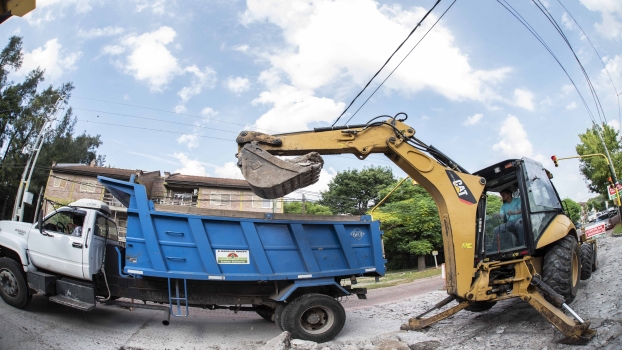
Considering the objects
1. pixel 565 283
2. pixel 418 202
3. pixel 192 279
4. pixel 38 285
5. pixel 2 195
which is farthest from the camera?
pixel 2 195

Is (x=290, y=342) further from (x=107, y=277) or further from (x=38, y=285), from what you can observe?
(x=38, y=285)

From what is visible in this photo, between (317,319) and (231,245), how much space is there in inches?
75.5

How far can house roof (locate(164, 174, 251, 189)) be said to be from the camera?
29875mm

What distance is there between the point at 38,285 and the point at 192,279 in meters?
2.86

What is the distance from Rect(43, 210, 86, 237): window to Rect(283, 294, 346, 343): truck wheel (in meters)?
3.99

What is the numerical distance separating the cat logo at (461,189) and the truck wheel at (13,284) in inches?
299

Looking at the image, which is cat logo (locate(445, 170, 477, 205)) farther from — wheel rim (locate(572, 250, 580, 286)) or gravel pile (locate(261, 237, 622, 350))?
gravel pile (locate(261, 237, 622, 350))

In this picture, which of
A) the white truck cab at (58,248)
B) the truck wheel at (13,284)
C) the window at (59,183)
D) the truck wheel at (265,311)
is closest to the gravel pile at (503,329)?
the truck wheel at (265,311)

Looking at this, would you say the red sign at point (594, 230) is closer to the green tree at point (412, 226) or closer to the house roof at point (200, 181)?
the green tree at point (412, 226)

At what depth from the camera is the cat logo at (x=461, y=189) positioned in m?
5.95

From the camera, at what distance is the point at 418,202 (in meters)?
27.3

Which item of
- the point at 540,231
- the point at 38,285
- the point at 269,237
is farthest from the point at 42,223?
the point at 540,231

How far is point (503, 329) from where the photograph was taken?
5.73 meters

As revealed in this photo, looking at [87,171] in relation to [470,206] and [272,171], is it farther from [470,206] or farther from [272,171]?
[470,206]
